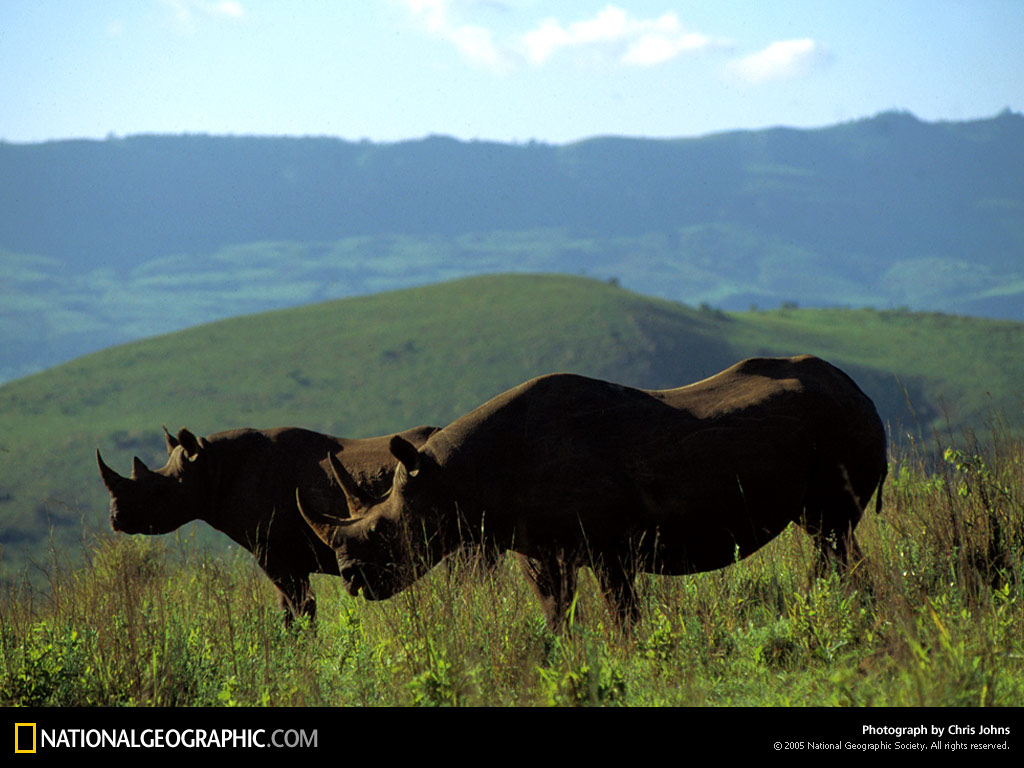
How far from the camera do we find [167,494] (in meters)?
7.42

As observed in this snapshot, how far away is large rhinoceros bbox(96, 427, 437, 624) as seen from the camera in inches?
284

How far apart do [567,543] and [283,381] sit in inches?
2894

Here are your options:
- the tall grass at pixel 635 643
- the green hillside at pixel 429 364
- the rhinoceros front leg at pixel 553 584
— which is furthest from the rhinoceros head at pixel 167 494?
the green hillside at pixel 429 364

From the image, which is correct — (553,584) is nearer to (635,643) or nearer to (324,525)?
(635,643)

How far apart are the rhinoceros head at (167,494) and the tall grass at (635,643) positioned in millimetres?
633

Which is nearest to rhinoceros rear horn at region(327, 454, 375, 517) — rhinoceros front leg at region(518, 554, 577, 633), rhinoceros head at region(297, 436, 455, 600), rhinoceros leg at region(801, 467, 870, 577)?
rhinoceros head at region(297, 436, 455, 600)

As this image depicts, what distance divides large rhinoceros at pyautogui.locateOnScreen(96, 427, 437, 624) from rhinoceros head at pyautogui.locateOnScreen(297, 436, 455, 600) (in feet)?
3.94

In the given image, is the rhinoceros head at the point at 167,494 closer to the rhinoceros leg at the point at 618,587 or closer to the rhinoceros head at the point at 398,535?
the rhinoceros head at the point at 398,535

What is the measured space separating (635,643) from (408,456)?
1.49 meters
